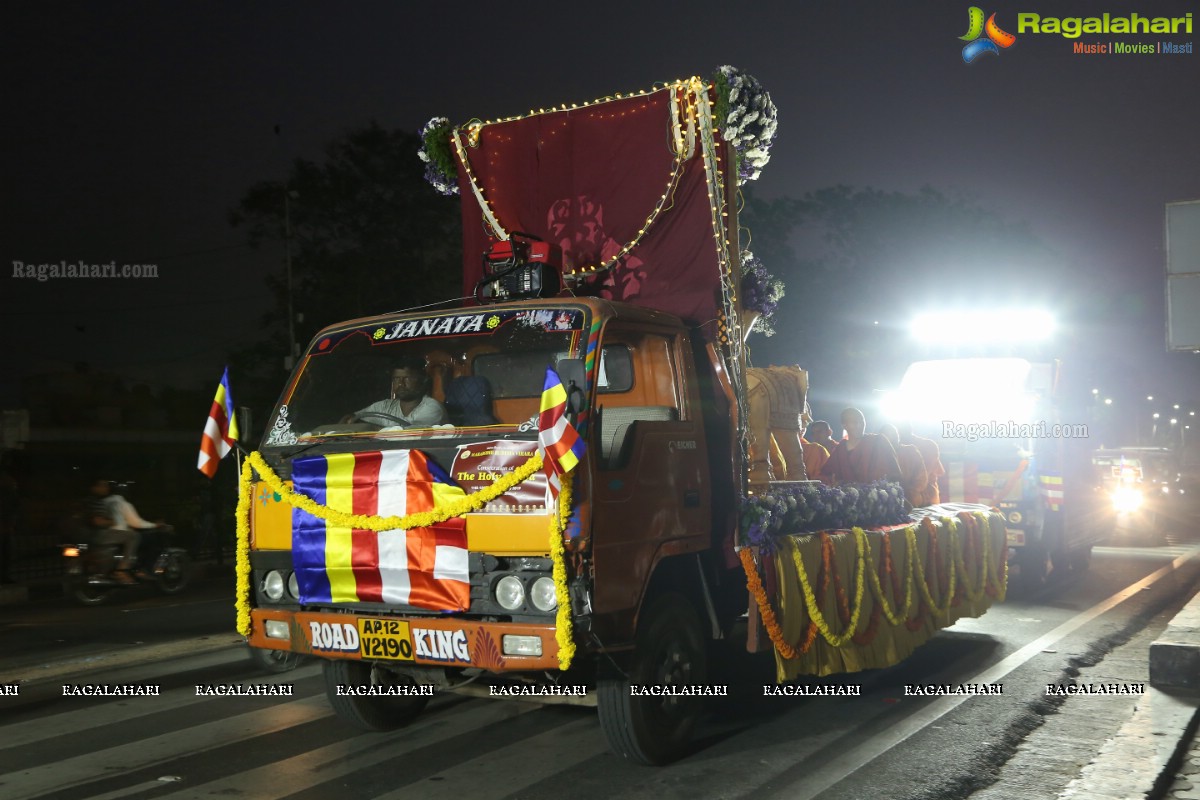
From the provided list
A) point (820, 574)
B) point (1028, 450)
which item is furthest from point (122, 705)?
point (1028, 450)

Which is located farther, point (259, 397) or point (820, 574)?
point (259, 397)

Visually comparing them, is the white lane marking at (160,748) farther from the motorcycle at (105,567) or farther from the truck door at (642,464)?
the motorcycle at (105,567)

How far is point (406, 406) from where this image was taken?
18.9ft

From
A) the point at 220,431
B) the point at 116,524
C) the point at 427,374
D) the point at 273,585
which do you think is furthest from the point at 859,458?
the point at 116,524

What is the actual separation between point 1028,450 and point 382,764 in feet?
33.2

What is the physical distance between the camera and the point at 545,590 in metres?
4.91

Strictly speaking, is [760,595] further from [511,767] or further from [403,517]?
[403,517]

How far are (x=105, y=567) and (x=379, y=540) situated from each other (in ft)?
32.0

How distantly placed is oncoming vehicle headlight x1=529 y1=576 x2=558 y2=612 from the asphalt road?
1.01 m

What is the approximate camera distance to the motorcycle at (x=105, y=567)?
13391mm

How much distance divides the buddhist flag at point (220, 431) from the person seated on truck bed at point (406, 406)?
1.96 feet

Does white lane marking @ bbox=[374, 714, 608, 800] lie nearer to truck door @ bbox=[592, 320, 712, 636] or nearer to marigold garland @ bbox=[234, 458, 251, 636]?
truck door @ bbox=[592, 320, 712, 636]

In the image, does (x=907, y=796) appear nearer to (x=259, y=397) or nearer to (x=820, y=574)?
(x=820, y=574)

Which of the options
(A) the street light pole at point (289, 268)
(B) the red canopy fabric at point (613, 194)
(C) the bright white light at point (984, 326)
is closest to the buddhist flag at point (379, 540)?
(B) the red canopy fabric at point (613, 194)
